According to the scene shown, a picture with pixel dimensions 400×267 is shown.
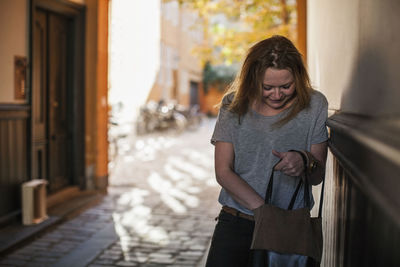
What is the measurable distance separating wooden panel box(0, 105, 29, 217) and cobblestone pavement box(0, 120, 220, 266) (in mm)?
585

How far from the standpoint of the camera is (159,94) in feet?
86.7

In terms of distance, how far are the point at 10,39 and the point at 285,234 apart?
16.8ft

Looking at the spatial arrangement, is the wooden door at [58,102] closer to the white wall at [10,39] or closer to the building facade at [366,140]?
the white wall at [10,39]

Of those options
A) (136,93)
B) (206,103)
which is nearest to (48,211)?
(136,93)

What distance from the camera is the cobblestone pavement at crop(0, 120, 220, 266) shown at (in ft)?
18.1

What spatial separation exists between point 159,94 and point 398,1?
25.0m

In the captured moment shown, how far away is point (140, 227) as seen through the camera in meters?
6.76

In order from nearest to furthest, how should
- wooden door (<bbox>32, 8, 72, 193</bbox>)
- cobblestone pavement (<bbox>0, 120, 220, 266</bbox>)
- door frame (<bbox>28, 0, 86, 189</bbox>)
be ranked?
1. cobblestone pavement (<bbox>0, 120, 220, 266</bbox>)
2. wooden door (<bbox>32, 8, 72, 193</bbox>)
3. door frame (<bbox>28, 0, 86, 189</bbox>)

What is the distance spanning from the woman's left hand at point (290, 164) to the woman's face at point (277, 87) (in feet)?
0.79

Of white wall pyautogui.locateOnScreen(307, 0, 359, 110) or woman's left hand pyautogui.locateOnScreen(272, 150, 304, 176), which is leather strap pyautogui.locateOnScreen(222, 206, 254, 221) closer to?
woman's left hand pyautogui.locateOnScreen(272, 150, 304, 176)

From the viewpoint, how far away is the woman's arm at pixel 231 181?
2.42m

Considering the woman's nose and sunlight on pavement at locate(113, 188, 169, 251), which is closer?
the woman's nose

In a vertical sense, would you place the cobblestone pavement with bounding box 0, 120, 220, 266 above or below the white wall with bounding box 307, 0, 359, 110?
below

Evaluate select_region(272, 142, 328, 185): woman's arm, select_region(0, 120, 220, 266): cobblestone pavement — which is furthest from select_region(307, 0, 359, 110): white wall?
select_region(0, 120, 220, 266): cobblestone pavement
